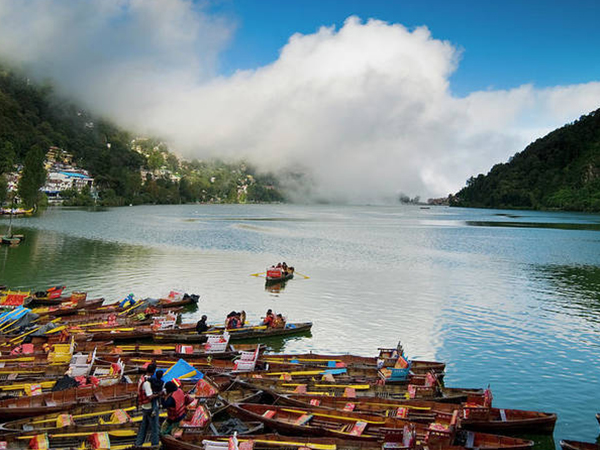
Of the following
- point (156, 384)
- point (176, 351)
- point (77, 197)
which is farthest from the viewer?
point (77, 197)

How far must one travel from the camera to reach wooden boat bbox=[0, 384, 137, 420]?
1387 cm

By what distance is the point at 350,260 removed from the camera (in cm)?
5519

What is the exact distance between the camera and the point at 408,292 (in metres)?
38.9

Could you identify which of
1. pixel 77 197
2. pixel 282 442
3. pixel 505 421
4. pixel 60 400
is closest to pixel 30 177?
pixel 77 197

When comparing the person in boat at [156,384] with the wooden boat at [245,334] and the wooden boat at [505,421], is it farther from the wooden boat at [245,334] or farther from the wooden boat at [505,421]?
the wooden boat at [245,334]

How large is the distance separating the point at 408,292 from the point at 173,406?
29.0 metres

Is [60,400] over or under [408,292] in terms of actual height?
over

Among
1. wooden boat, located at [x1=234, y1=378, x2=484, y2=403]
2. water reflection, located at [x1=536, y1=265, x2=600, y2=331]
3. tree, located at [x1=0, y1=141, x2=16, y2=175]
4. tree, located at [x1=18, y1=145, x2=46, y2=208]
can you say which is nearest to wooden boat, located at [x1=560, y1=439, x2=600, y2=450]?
wooden boat, located at [x1=234, y1=378, x2=484, y2=403]

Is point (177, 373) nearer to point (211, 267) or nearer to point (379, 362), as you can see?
point (379, 362)

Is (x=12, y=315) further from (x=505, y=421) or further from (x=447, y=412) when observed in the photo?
(x=505, y=421)

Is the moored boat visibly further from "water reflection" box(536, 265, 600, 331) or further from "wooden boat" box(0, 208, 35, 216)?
"wooden boat" box(0, 208, 35, 216)

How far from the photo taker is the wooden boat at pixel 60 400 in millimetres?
13867

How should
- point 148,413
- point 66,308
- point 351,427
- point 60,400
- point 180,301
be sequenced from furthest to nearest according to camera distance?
point 180,301 → point 66,308 → point 60,400 → point 351,427 → point 148,413

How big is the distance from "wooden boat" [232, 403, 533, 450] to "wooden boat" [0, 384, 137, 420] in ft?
12.7
